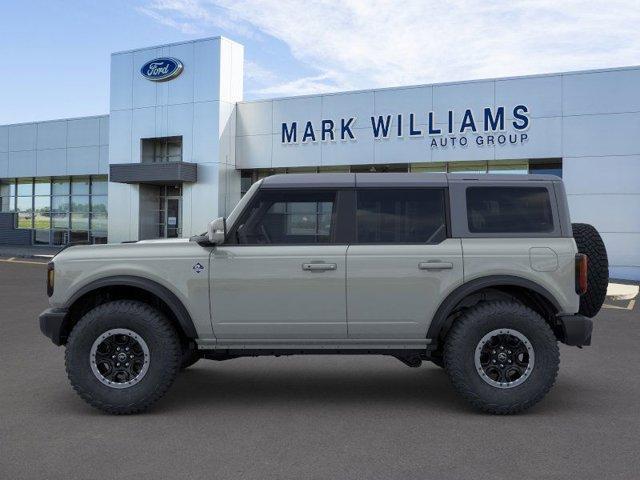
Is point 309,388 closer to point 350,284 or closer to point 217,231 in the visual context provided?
point 350,284

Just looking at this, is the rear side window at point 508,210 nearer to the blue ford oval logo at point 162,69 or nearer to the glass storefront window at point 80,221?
the blue ford oval logo at point 162,69

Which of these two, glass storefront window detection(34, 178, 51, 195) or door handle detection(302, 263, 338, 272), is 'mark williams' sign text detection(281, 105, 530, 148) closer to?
glass storefront window detection(34, 178, 51, 195)

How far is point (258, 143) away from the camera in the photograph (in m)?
28.5

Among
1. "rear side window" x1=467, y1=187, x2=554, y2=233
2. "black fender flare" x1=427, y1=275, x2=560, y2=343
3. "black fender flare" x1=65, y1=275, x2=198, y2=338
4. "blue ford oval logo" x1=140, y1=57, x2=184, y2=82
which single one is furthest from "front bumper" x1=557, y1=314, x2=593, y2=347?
"blue ford oval logo" x1=140, y1=57, x2=184, y2=82

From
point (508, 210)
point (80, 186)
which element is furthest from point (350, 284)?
point (80, 186)

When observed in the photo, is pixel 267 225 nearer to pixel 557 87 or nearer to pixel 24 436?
pixel 24 436

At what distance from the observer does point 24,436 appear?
4844 mm

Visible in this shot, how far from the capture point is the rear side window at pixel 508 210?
571 cm

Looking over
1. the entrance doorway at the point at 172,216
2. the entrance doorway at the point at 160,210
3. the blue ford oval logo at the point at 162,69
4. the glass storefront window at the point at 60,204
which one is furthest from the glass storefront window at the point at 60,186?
the blue ford oval logo at the point at 162,69

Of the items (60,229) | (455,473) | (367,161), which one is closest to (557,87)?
(367,161)

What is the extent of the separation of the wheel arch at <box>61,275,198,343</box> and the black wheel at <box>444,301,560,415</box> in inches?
87.7

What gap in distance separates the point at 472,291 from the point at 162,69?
26.7 metres

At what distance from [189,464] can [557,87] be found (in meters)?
21.2

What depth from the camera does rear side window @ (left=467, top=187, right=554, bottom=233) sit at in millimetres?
5707
